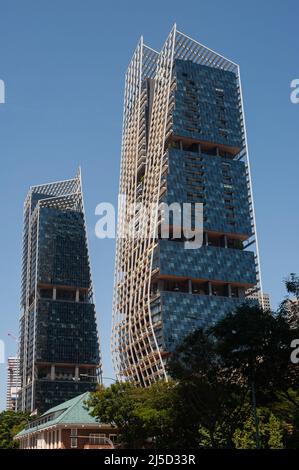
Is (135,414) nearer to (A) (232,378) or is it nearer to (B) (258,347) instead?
(A) (232,378)

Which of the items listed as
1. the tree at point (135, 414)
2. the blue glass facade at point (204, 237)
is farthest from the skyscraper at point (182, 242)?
the tree at point (135, 414)

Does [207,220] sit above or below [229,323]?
above

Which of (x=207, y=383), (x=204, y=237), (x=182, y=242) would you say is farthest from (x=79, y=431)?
(x=204, y=237)

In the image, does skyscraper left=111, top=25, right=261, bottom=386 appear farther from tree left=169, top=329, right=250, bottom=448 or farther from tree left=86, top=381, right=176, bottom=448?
tree left=169, top=329, right=250, bottom=448

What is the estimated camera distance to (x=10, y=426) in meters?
150

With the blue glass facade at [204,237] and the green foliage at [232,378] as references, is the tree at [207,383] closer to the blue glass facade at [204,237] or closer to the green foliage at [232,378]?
the green foliage at [232,378]

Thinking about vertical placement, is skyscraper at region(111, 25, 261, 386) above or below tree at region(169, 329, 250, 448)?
above

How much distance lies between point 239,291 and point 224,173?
38138mm

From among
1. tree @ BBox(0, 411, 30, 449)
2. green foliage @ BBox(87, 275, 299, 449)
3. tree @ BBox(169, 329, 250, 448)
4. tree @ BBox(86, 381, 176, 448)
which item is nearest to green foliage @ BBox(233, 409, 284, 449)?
green foliage @ BBox(87, 275, 299, 449)

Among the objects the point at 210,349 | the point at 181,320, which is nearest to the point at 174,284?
the point at 181,320

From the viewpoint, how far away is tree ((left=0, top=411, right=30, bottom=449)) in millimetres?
129875

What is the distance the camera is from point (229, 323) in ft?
197
